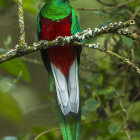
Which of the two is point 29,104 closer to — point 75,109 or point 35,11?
point 35,11

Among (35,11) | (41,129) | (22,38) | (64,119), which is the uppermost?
(22,38)

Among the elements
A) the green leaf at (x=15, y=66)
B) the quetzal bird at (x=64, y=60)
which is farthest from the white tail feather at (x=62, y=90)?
the green leaf at (x=15, y=66)

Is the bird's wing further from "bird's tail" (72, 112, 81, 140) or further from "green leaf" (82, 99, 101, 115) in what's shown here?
"green leaf" (82, 99, 101, 115)

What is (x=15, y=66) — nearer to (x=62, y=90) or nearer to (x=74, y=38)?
(x=74, y=38)

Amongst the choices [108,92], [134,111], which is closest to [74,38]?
[108,92]

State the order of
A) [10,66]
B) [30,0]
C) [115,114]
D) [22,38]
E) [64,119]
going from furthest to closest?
[115,114]
[30,0]
[64,119]
[10,66]
[22,38]

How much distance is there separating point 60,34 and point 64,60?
251 millimetres

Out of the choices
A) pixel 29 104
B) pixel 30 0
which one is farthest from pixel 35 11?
pixel 29 104

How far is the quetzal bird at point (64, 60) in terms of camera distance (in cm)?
208

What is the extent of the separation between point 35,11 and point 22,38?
129 cm

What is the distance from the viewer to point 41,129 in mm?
2586

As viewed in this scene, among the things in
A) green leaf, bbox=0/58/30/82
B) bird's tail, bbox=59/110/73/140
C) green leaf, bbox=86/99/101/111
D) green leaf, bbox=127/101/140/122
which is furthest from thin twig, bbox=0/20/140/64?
green leaf, bbox=127/101/140/122

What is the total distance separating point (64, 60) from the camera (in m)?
2.31

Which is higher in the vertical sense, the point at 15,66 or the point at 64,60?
the point at 15,66
